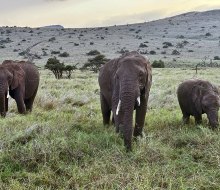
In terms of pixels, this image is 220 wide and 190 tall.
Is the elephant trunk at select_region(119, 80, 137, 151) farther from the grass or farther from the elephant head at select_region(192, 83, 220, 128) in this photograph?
the elephant head at select_region(192, 83, 220, 128)

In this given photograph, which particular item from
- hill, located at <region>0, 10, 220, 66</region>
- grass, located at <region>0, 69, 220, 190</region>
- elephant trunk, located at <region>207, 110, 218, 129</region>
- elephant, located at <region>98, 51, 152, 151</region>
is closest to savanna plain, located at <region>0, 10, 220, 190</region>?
grass, located at <region>0, 69, 220, 190</region>

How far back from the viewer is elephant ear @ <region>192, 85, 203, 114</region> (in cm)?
1011

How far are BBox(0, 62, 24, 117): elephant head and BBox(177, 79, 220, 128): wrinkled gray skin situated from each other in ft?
13.6

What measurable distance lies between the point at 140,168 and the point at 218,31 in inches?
2587

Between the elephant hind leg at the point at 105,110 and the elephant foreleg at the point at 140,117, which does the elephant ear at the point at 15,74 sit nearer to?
the elephant hind leg at the point at 105,110

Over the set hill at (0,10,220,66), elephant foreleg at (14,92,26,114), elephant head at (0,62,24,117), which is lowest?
hill at (0,10,220,66)

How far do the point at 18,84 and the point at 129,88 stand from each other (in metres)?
5.35

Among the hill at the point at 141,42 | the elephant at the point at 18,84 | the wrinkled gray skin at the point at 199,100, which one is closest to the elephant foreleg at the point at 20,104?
the elephant at the point at 18,84

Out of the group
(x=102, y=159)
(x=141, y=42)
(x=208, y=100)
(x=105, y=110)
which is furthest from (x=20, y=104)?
(x=141, y=42)

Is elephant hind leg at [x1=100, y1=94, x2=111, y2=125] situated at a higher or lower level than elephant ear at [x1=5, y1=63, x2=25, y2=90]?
lower

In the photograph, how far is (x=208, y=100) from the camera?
9.77 meters

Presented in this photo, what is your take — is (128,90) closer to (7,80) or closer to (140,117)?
(140,117)

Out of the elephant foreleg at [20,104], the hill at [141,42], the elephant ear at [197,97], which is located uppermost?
the elephant ear at [197,97]

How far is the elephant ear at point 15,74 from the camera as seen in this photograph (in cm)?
1198
